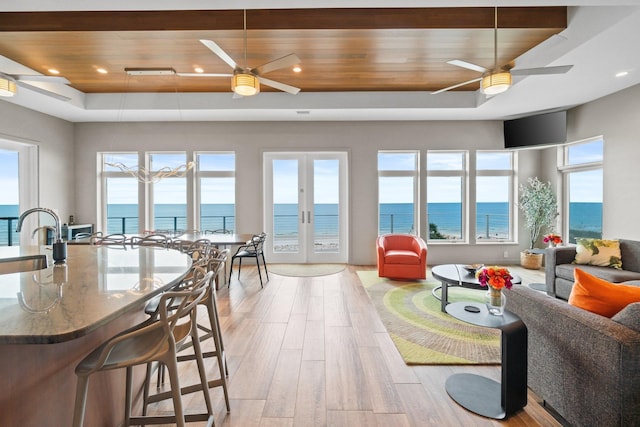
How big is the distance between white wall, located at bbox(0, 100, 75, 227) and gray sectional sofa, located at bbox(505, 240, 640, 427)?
7405mm

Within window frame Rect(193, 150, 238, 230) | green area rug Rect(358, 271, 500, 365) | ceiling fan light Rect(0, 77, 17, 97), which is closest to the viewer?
green area rug Rect(358, 271, 500, 365)

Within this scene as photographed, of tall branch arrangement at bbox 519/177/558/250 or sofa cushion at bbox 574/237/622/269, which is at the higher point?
tall branch arrangement at bbox 519/177/558/250

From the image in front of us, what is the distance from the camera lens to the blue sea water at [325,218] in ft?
20.6

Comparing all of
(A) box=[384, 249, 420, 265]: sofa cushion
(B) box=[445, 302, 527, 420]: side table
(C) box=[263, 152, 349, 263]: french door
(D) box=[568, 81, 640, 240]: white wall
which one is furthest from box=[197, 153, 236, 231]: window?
(D) box=[568, 81, 640, 240]: white wall

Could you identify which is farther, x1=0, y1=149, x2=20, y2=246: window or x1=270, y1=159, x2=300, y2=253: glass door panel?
x1=270, y1=159, x2=300, y2=253: glass door panel

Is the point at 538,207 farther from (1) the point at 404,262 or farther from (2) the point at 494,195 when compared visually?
(1) the point at 404,262

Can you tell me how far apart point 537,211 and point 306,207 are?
14.9 feet

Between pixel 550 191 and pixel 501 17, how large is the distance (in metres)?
3.94

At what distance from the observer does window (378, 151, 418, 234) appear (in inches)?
246

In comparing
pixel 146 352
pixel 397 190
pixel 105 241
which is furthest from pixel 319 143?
pixel 146 352

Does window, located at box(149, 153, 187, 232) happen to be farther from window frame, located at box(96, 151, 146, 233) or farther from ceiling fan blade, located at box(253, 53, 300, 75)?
ceiling fan blade, located at box(253, 53, 300, 75)

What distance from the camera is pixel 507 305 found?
7.29ft

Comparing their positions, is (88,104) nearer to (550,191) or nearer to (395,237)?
(395,237)

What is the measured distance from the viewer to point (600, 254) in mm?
3805
